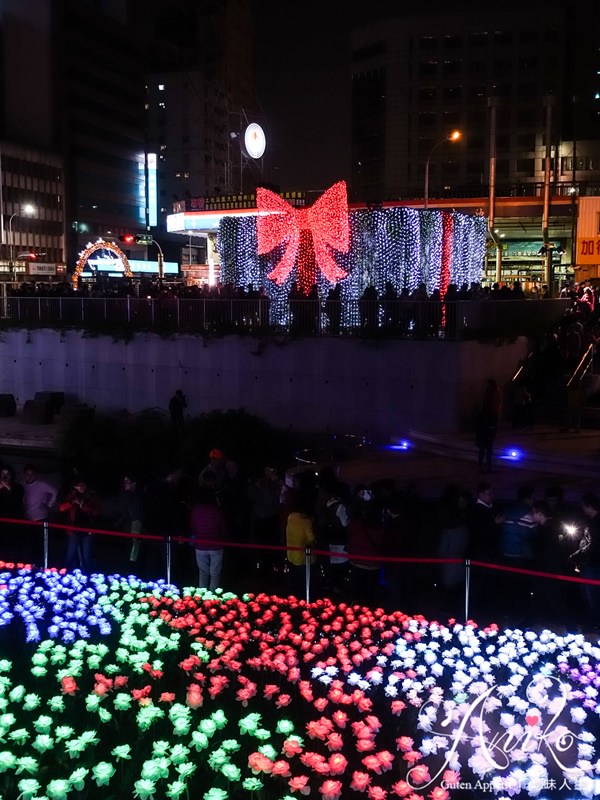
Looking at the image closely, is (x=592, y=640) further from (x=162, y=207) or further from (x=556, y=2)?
(x=162, y=207)

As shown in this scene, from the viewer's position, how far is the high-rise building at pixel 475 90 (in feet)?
302

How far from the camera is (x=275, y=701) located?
7664 mm

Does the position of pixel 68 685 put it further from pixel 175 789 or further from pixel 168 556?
pixel 168 556

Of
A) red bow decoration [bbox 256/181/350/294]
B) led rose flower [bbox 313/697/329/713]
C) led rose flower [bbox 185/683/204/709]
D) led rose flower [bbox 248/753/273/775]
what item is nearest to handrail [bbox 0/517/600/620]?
led rose flower [bbox 313/697/329/713]

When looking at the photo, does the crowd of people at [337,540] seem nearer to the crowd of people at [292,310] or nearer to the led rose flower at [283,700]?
the led rose flower at [283,700]

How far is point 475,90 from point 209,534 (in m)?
93.9

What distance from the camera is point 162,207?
426 feet

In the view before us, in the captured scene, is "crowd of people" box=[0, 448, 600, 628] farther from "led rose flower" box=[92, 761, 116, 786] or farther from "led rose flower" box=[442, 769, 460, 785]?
"led rose flower" box=[92, 761, 116, 786]

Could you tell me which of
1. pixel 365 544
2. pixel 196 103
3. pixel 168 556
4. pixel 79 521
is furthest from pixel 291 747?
pixel 196 103

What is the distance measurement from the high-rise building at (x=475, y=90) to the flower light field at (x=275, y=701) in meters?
85.4

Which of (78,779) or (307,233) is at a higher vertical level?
(307,233)

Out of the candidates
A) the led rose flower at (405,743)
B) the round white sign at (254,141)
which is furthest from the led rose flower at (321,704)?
the round white sign at (254,141)

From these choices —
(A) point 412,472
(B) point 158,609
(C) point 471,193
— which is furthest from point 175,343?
(C) point 471,193

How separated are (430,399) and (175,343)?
25.7ft
